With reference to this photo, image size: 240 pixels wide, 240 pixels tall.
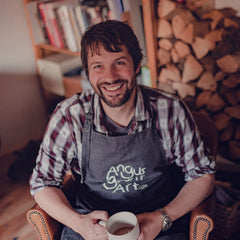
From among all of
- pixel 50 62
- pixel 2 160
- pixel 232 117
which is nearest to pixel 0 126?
pixel 2 160

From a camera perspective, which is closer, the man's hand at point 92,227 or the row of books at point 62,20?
the man's hand at point 92,227

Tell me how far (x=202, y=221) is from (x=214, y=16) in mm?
1098

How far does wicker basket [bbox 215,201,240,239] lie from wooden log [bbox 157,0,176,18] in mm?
1110

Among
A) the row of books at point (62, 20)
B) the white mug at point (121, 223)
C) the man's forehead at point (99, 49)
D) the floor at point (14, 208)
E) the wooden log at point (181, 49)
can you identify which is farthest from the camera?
the row of books at point (62, 20)

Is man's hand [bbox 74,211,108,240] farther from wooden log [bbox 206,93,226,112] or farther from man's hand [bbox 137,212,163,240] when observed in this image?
wooden log [bbox 206,93,226,112]

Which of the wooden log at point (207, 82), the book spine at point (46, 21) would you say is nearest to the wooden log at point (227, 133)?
the wooden log at point (207, 82)

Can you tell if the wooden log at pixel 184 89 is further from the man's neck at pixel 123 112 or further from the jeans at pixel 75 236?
the jeans at pixel 75 236

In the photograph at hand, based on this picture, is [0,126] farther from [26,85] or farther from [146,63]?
[146,63]

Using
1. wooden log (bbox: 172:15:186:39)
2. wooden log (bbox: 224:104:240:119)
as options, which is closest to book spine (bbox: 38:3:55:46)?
wooden log (bbox: 172:15:186:39)

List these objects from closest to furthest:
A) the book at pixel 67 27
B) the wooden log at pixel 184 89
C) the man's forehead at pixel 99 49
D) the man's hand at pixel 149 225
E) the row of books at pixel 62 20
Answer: the man's hand at pixel 149 225
the man's forehead at pixel 99 49
the wooden log at pixel 184 89
the row of books at pixel 62 20
the book at pixel 67 27

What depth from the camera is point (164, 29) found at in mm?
1743

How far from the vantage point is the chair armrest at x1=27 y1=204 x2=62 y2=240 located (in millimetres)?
1164

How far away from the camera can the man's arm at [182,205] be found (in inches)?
44.2

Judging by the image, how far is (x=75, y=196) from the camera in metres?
1.41
